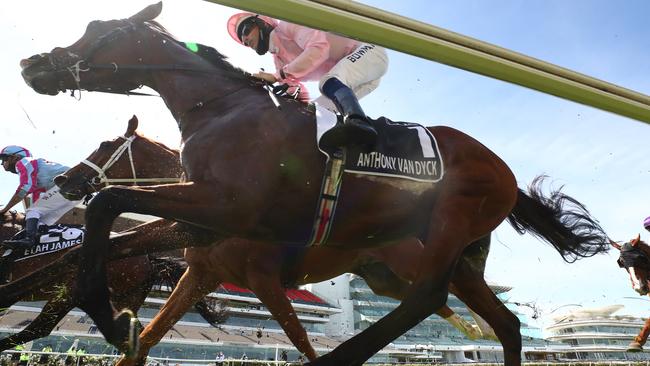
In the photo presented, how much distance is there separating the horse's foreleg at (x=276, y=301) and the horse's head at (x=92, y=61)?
2.22 meters

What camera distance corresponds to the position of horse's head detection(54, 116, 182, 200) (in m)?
4.12

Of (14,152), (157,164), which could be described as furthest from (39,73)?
(14,152)

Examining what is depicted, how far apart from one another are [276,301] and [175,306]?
944 mm

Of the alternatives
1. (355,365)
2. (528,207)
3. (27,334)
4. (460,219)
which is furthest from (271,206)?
(27,334)

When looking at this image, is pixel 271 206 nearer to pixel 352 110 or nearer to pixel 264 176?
pixel 264 176

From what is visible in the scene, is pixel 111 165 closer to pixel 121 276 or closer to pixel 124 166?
pixel 124 166

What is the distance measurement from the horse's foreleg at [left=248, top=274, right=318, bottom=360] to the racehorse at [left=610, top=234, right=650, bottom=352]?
5.58m

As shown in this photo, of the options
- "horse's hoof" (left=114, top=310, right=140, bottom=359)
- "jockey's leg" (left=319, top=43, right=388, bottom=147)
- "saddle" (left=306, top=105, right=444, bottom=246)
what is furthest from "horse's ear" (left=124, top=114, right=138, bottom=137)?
"horse's hoof" (left=114, top=310, right=140, bottom=359)

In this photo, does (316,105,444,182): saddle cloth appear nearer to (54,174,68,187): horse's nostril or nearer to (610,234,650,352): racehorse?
(54,174,68,187): horse's nostril

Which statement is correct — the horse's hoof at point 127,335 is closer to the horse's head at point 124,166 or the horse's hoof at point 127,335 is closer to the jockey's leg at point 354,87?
the jockey's leg at point 354,87

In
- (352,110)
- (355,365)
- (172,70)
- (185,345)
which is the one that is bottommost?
(185,345)

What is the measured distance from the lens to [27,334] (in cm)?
364

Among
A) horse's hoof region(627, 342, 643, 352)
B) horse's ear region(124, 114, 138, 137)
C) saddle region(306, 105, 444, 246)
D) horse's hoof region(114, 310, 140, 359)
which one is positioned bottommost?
horse's hoof region(627, 342, 643, 352)

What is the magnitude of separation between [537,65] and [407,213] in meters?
1.71
